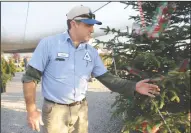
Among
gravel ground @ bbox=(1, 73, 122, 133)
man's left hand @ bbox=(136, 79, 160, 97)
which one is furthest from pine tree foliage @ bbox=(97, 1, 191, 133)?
gravel ground @ bbox=(1, 73, 122, 133)

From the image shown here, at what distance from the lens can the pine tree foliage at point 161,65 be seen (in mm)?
2275

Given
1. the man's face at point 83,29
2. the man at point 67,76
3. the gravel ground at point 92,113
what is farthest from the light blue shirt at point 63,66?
the gravel ground at point 92,113

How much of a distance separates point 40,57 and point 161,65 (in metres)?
1.00

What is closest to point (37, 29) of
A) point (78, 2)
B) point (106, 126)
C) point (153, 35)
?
point (106, 126)

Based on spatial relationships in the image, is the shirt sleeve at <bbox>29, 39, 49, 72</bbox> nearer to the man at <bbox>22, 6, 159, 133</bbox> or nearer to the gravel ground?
the man at <bbox>22, 6, 159, 133</bbox>

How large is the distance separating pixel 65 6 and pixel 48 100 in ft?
4.28

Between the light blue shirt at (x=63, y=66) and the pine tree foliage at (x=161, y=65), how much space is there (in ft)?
1.55

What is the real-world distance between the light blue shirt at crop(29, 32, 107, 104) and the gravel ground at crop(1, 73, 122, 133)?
1260mm

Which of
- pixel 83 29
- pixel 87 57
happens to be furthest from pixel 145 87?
pixel 83 29

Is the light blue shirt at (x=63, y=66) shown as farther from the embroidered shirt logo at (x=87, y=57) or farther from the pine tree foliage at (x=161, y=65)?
the pine tree foliage at (x=161, y=65)

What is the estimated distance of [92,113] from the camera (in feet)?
16.0

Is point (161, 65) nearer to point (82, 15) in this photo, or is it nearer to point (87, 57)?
point (87, 57)

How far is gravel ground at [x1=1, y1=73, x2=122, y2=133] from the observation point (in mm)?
4355

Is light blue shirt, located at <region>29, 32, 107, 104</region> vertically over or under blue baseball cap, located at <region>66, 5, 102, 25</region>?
under
